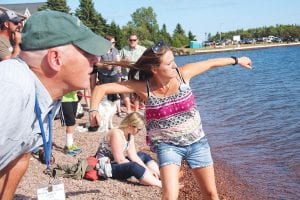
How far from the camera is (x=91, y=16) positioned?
67.4 m

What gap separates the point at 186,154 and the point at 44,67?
9.49 feet

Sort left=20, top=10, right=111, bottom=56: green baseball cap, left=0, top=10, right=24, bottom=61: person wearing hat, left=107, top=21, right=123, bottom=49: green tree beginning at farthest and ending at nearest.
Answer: left=107, top=21, right=123, bottom=49: green tree < left=0, top=10, right=24, bottom=61: person wearing hat < left=20, top=10, right=111, bottom=56: green baseball cap

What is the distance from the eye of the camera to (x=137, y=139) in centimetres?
1055

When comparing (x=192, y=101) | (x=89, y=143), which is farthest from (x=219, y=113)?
(x=192, y=101)

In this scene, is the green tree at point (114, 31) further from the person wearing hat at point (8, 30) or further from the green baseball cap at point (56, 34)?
the green baseball cap at point (56, 34)

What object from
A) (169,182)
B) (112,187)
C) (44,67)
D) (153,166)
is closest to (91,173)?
(112,187)

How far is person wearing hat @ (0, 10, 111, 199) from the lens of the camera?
2.00 metres

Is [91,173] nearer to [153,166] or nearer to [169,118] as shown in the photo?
[153,166]

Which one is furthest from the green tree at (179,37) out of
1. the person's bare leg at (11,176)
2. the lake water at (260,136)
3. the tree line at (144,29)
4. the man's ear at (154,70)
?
the person's bare leg at (11,176)

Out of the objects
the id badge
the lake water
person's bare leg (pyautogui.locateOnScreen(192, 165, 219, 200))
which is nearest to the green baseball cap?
the id badge

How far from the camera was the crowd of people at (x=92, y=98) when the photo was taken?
6.82 ft

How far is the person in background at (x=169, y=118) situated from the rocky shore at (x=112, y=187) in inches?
60.5

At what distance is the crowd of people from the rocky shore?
254 millimetres

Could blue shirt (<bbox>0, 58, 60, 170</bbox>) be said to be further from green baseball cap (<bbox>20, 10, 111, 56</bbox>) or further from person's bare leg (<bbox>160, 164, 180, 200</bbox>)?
person's bare leg (<bbox>160, 164, 180, 200</bbox>)
